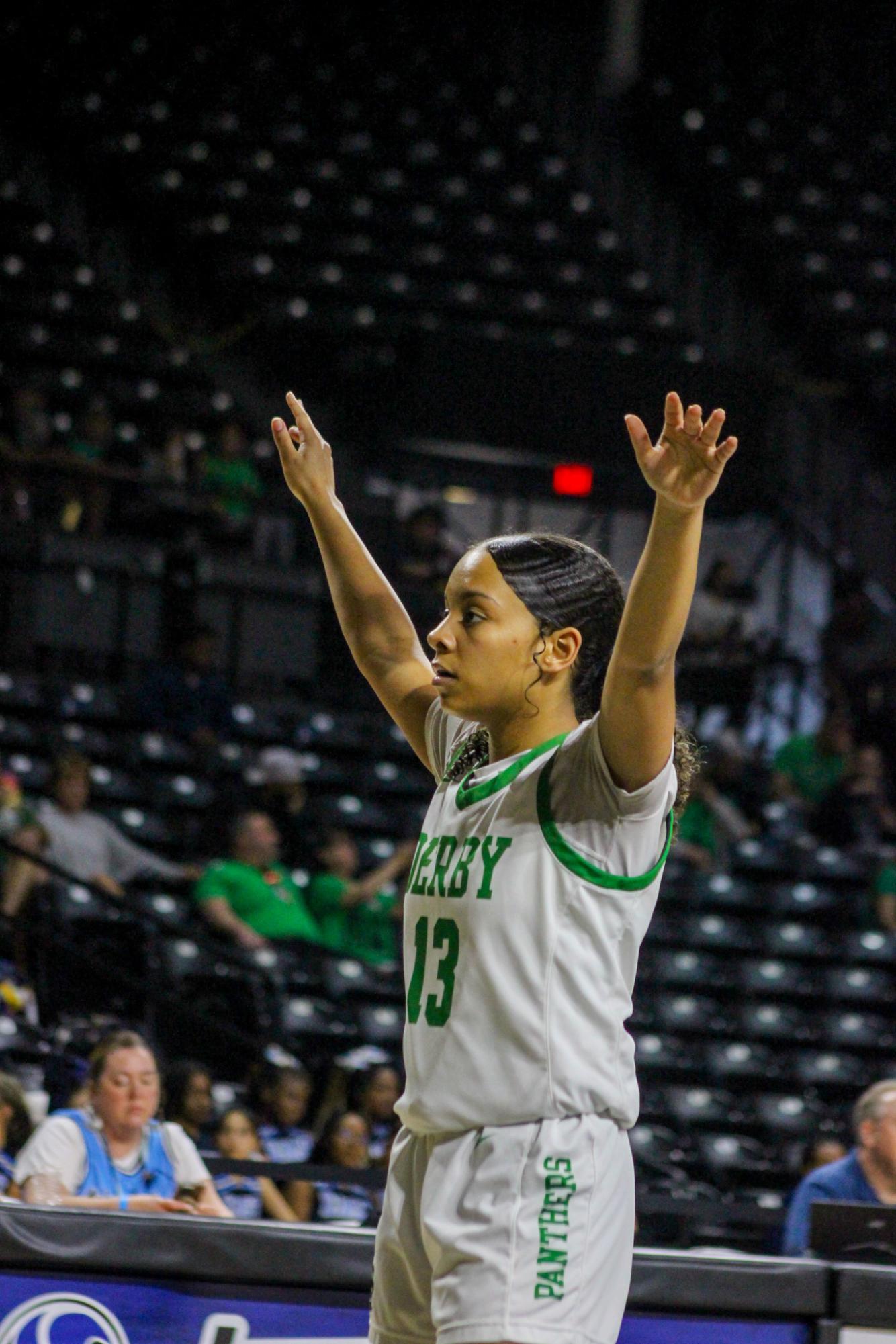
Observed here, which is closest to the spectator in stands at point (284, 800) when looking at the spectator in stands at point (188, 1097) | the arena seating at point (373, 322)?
the arena seating at point (373, 322)

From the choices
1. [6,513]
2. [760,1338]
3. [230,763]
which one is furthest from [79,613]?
[760,1338]

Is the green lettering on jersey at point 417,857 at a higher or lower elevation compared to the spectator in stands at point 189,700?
lower

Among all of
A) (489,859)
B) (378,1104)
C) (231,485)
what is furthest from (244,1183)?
(231,485)

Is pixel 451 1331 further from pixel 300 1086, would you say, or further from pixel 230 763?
pixel 230 763

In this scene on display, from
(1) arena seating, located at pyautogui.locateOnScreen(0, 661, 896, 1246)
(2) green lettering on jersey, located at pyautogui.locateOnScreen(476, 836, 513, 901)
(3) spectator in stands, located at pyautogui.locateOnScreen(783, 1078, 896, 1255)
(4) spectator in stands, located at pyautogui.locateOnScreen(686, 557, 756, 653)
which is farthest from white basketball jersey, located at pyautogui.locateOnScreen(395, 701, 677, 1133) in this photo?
(4) spectator in stands, located at pyautogui.locateOnScreen(686, 557, 756, 653)

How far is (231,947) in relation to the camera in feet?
28.6

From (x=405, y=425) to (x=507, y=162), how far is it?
328cm

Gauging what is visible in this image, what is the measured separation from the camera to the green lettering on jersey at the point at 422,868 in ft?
8.07

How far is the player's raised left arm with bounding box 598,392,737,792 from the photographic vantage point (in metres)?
2.18

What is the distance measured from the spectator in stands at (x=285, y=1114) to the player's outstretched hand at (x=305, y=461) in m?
4.84

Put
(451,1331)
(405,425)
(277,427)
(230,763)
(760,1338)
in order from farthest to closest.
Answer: (405,425) → (230,763) → (760,1338) → (277,427) → (451,1331)

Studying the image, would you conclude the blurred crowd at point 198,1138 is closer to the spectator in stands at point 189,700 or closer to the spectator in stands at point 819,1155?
the spectator in stands at point 819,1155

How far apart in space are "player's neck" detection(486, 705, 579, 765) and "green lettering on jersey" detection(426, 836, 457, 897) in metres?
0.15

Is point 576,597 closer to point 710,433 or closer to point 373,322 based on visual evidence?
point 710,433
